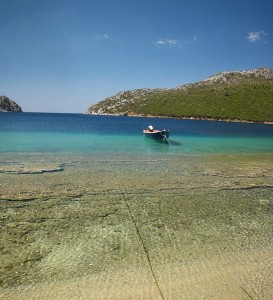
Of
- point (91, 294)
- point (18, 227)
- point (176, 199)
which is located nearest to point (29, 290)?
point (91, 294)

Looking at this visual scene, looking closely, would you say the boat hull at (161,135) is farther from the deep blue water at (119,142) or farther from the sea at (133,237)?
the sea at (133,237)

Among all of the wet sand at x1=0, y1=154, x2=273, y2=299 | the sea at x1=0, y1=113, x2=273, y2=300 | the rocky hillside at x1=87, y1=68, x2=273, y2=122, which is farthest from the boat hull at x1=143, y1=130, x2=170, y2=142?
the rocky hillside at x1=87, y1=68, x2=273, y2=122

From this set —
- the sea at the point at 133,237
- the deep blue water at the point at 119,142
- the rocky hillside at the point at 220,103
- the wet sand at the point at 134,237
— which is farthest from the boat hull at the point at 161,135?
the rocky hillside at the point at 220,103

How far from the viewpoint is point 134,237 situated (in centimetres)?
961

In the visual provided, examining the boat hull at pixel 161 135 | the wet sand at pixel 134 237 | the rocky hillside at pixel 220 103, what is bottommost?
the wet sand at pixel 134 237

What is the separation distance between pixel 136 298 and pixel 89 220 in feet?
15.7

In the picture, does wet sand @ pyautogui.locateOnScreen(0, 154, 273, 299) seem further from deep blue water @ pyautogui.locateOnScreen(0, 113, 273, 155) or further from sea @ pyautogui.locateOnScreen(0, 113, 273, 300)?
deep blue water @ pyautogui.locateOnScreen(0, 113, 273, 155)

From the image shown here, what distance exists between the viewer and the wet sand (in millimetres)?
6938

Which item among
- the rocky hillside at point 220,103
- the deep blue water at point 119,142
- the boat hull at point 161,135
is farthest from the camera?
the rocky hillside at point 220,103

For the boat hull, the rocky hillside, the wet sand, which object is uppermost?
the rocky hillside

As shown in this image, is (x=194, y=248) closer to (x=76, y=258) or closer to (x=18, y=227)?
(x=76, y=258)

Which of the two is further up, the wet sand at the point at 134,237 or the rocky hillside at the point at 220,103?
the rocky hillside at the point at 220,103

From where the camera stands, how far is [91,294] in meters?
6.55

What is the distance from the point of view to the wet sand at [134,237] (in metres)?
6.94
